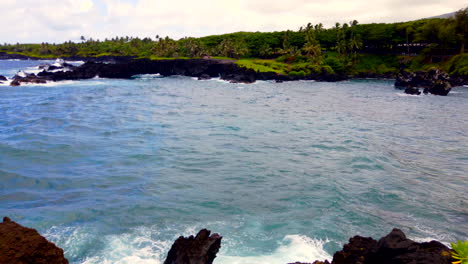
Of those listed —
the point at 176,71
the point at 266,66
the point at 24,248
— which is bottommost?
the point at 24,248

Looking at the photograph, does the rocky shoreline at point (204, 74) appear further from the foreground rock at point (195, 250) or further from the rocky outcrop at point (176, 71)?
the foreground rock at point (195, 250)

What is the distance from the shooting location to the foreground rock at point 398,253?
921 cm

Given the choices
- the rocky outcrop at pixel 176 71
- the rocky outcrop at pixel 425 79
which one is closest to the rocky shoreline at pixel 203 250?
the rocky outcrop at pixel 425 79

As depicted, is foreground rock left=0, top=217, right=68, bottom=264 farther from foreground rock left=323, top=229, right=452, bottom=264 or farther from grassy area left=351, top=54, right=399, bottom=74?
grassy area left=351, top=54, right=399, bottom=74

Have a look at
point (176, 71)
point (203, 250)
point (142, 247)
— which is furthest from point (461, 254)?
point (176, 71)

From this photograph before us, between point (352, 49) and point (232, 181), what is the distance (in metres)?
115

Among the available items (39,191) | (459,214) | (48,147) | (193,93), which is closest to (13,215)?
(39,191)

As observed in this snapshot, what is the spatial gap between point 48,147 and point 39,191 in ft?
29.2

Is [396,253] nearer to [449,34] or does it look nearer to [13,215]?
[13,215]

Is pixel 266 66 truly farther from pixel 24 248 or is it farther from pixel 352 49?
pixel 24 248

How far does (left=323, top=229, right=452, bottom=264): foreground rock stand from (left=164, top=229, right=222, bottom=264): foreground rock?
3646 mm

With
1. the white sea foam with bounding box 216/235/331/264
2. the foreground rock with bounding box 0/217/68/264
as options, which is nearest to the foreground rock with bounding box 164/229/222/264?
the white sea foam with bounding box 216/235/331/264

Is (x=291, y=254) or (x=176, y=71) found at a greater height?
(x=176, y=71)

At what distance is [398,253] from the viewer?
375 inches
